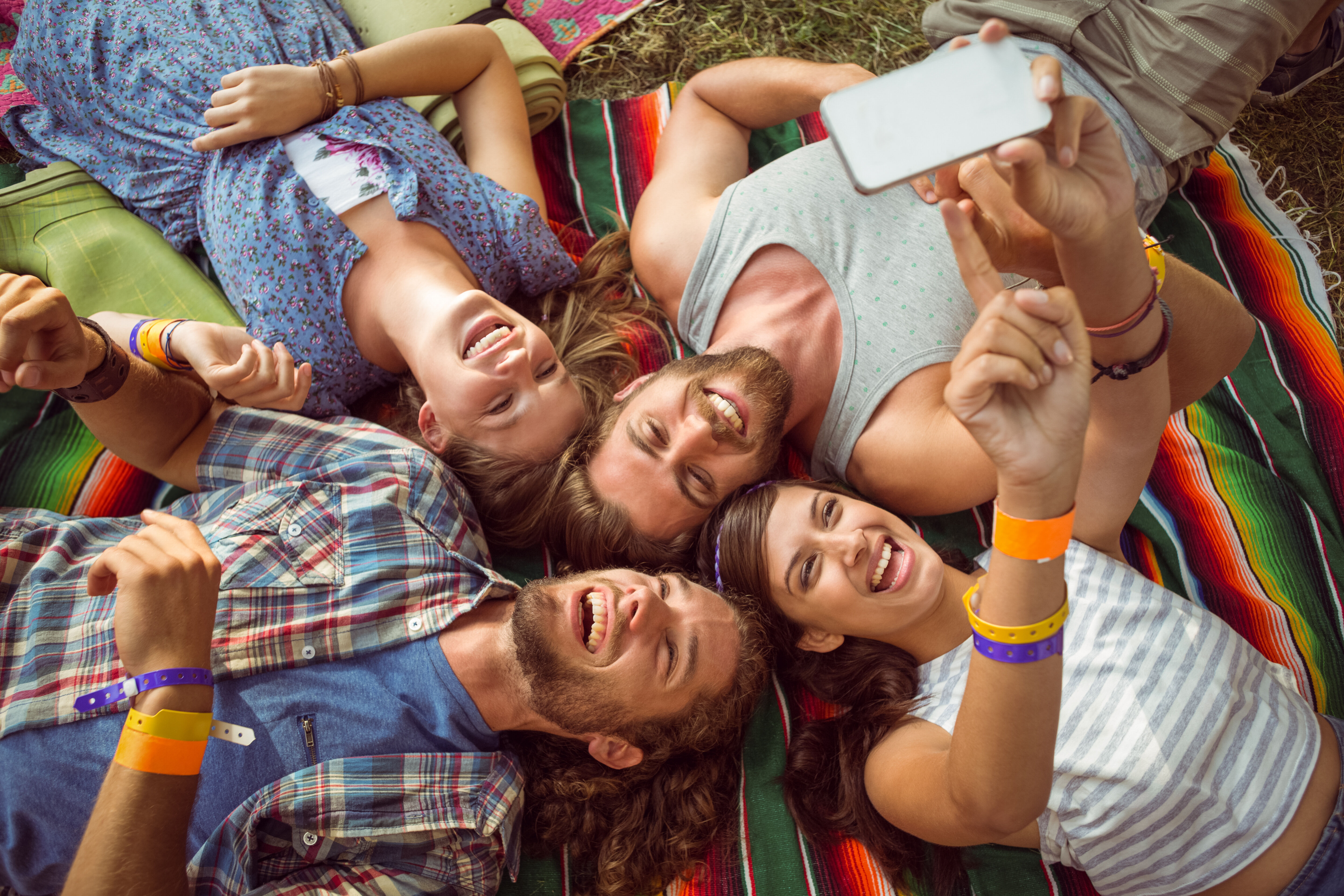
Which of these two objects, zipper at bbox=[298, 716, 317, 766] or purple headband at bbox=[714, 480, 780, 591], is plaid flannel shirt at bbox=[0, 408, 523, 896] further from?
purple headband at bbox=[714, 480, 780, 591]

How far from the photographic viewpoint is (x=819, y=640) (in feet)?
8.13

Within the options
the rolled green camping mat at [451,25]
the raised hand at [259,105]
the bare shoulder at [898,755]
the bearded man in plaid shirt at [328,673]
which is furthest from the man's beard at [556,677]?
the rolled green camping mat at [451,25]

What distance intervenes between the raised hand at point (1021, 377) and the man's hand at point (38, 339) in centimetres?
215

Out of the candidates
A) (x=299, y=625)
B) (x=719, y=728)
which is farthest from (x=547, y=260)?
(x=719, y=728)

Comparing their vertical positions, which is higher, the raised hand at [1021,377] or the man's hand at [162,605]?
the raised hand at [1021,377]

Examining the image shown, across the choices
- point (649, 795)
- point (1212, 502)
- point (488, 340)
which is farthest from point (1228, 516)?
point (488, 340)

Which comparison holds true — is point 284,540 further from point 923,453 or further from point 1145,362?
point 1145,362

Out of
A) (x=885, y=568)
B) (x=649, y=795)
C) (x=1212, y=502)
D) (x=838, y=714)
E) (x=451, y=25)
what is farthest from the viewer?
(x=451, y=25)

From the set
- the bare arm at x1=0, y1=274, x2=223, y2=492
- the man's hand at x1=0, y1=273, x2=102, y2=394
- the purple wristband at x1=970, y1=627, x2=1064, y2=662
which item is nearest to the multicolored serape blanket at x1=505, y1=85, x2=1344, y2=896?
the purple wristband at x1=970, y1=627, x2=1064, y2=662

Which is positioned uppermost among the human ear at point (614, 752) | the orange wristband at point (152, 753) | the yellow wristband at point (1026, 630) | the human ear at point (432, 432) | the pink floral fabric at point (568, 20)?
Result: the pink floral fabric at point (568, 20)

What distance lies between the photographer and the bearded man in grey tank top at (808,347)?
2.48 metres

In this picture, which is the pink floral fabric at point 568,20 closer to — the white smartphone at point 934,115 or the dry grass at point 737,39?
the dry grass at point 737,39

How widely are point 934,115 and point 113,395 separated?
7.54ft

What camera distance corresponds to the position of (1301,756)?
2.10m
